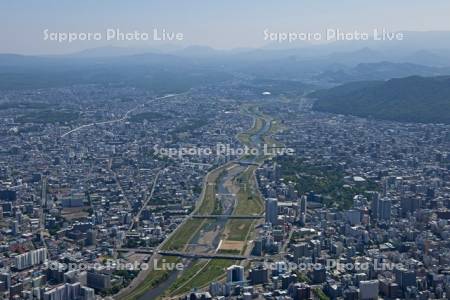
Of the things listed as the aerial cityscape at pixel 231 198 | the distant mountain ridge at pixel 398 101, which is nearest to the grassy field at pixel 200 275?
the aerial cityscape at pixel 231 198

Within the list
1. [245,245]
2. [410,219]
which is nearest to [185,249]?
[245,245]

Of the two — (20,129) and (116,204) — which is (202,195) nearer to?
(116,204)

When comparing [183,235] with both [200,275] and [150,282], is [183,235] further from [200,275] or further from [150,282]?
[150,282]

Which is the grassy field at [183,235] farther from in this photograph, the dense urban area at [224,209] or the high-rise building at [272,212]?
the high-rise building at [272,212]

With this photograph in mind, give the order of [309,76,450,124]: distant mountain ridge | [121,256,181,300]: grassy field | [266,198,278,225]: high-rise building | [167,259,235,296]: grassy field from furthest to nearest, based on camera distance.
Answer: [309,76,450,124]: distant mountain ridge → [266,198,278,225]: high-rise building → [167,259,235,296]: grassy field → [121,256,181,300]: grassy field

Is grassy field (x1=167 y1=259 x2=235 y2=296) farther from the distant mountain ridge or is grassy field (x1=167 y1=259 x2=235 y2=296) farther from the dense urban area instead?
the distant mountain ridge

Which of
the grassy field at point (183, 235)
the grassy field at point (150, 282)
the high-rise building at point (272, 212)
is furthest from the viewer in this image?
the high-rise building at point (272, 212)

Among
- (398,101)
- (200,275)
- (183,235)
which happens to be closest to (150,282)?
(200,275)

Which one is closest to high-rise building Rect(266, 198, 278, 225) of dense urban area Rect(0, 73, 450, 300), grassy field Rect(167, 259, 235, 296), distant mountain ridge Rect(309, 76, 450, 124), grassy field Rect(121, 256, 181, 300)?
dense urban area Rect(0, 73, 450, 300)
